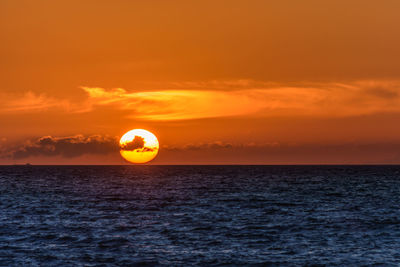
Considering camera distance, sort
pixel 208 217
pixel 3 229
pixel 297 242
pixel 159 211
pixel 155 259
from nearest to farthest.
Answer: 1. pixel 155 259
2. pixel 297 242
3. pixel 3 229
4. pixel 208 217
5. pixel 159 211

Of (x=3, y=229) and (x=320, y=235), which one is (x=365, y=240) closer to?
(x=320, y=235)

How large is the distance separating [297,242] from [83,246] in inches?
598

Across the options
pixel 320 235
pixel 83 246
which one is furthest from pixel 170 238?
pixel 320 235

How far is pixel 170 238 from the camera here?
3706 cm

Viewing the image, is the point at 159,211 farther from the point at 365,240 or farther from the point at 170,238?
the point at 365,240

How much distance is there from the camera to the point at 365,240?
120 feet

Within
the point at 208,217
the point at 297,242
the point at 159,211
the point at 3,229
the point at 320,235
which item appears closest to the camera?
the point at 297,242

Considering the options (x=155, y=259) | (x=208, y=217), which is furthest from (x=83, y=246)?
(x=208, y=217)

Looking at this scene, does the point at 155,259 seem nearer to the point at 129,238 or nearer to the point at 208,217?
the point at 129,238

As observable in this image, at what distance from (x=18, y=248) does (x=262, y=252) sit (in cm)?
1631

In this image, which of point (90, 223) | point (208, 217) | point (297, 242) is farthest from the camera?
point (208, 217)

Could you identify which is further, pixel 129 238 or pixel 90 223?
pixel 90 223

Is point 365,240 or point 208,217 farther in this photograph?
point 208,217

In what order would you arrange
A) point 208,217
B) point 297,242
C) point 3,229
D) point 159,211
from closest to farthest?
point 297,242
point 3,229
point 208,217
point 159,211
